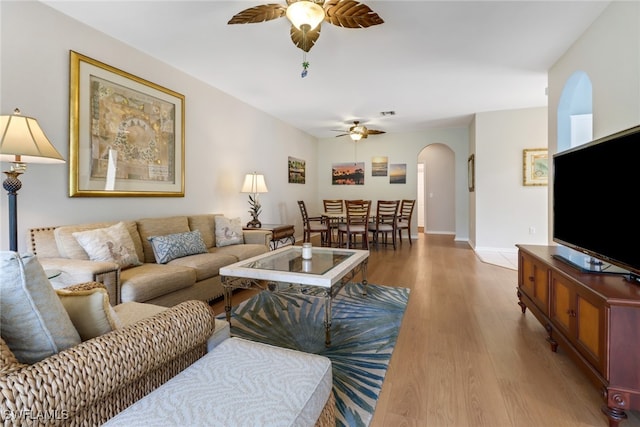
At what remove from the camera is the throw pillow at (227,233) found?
3.72 m

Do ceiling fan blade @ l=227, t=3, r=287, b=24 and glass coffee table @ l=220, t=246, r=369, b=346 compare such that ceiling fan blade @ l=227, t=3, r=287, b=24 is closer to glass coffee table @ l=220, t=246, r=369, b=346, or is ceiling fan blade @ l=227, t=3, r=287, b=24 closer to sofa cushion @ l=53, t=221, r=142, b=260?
glass coffee table @ l=220, t=246, r=369, b=346

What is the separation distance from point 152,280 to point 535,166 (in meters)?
5.83

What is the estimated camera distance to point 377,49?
10.2ft

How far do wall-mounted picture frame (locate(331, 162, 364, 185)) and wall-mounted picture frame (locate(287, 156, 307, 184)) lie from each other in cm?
99

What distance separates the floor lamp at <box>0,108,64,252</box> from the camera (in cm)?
178

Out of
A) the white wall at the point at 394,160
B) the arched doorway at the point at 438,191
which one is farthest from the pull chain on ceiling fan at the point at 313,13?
the arched doorway at the point at 438,191

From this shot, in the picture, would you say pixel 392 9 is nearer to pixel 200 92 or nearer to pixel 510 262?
pixel 200 92

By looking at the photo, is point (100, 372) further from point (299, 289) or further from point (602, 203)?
point (602, 203)

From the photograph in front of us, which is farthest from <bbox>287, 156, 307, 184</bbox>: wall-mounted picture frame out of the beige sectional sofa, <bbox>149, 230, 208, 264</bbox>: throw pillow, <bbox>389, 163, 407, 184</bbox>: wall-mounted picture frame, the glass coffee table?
the glass coffee table

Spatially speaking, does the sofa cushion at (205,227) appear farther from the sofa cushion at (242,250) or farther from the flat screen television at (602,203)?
the flat screen television at (602,203)

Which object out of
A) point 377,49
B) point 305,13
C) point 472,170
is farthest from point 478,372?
point 472,170

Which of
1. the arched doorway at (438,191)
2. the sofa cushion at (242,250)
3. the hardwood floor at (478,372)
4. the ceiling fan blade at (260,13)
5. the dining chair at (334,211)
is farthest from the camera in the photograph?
the arched doorway at (438,191)

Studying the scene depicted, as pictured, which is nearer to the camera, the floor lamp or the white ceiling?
the floor lamp

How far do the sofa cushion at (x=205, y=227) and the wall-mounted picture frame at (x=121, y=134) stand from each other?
36 centimetres
